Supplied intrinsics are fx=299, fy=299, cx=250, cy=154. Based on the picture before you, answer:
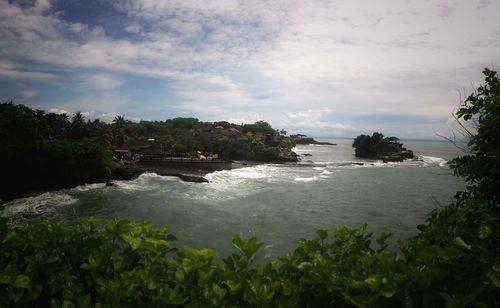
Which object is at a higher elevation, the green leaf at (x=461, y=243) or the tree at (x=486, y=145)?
the tree at (x=486, y=145)

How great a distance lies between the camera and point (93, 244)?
286cm

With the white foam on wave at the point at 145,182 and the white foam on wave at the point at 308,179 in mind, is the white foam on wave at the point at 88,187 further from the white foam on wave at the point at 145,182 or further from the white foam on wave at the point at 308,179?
the white foam on wave at the point at 308,179

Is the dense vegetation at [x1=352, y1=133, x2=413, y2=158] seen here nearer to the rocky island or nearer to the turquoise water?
the rocky island

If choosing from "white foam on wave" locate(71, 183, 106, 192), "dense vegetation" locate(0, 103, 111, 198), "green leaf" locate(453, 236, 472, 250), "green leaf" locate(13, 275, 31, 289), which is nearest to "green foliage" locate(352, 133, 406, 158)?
"white foam on wave" locate(71, 183, 106, 192)

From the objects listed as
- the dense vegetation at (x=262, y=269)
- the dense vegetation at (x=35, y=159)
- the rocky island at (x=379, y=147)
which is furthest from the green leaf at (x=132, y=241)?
the rocky island at (x=379, y=147)

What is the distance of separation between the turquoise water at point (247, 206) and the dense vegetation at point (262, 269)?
14783mm

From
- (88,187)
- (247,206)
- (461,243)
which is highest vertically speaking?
(461,243)

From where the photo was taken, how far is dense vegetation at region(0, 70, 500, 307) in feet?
6.85

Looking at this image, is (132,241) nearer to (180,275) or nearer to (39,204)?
(180,275)

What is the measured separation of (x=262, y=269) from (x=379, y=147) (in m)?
92.6

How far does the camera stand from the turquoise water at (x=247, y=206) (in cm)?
2108

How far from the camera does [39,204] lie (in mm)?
25625

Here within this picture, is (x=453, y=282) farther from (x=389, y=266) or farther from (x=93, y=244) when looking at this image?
(x=93, y=244)

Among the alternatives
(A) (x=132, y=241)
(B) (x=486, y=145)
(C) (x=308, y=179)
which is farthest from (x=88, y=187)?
(B) (x=486, y=145)
